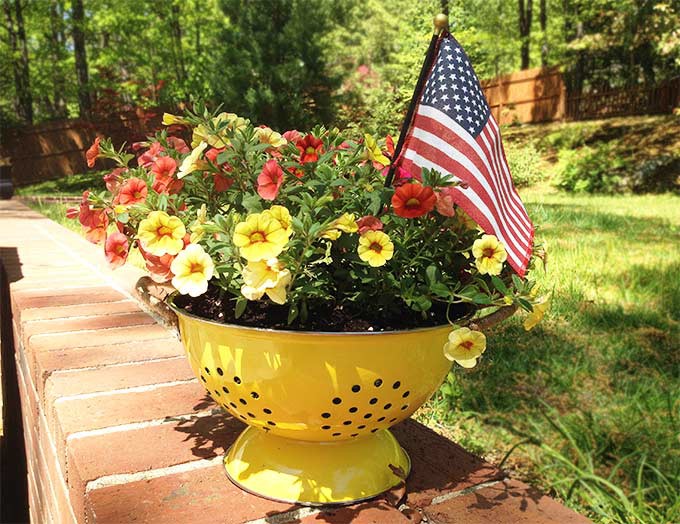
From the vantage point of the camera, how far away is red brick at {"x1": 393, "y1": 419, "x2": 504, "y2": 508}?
1078 millimetres

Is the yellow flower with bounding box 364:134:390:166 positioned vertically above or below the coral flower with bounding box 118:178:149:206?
above

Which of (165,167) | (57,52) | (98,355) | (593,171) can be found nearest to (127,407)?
(98,355)

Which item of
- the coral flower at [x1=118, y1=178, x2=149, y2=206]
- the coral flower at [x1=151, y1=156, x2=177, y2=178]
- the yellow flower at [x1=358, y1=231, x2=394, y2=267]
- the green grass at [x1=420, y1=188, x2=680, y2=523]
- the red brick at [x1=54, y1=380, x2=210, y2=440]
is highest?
the coral flower at [x1=151, y1=156, x2=177, y2=178]

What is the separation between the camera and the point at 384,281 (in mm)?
→ 906

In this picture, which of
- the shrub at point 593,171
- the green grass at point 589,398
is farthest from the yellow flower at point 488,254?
the shrub at point 593,171

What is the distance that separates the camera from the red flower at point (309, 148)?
99 cm

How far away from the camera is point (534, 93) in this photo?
57.2ft

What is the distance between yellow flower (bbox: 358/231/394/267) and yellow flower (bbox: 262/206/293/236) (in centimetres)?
10

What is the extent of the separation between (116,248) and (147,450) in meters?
0.41

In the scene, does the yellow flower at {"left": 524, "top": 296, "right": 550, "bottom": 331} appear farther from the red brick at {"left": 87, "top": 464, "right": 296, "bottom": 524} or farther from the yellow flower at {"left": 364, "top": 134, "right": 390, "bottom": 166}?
the red brick at {"left": 87, "top": 464, "right": 296, "bottom": 524}

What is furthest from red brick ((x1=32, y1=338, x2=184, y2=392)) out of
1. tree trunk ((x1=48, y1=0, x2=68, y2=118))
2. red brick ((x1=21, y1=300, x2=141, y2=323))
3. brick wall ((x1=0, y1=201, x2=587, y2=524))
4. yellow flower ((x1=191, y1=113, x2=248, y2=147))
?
tree trunk ((x1=48, y1=0, x2=68, y2=118))

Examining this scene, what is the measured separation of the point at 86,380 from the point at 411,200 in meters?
1.04

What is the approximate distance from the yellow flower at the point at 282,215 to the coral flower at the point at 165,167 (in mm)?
276

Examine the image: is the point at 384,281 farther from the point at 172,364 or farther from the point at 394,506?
the point at 172,364
